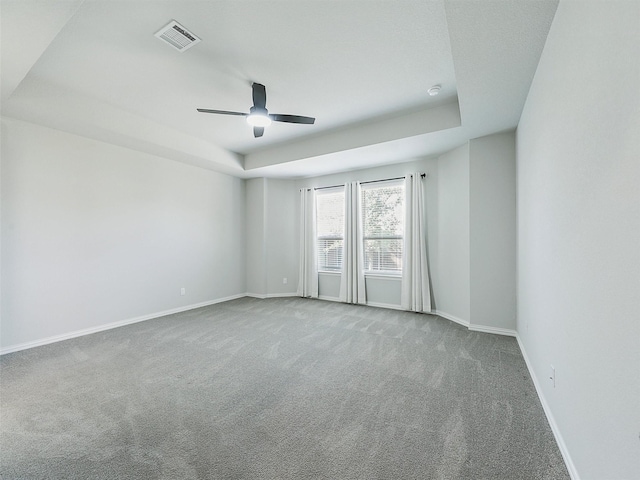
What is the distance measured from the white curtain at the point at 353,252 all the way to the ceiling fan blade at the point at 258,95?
2.79 meters

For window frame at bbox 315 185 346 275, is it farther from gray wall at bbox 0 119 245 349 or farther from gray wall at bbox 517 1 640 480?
gray wall at bbox 517 1 640 480

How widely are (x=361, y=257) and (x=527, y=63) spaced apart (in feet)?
12.1

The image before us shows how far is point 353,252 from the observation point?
5363mm

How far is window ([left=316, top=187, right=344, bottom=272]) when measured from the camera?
5.74 m

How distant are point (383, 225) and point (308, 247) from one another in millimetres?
1687

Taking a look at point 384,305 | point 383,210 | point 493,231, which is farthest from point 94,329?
point 493,231

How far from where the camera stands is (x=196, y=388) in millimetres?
2338

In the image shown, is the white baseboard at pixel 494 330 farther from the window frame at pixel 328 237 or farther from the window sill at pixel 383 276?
the window frame at pixel 328 237

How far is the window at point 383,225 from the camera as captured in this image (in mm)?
5070

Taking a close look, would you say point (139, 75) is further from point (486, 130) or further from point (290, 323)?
point (486, 130)

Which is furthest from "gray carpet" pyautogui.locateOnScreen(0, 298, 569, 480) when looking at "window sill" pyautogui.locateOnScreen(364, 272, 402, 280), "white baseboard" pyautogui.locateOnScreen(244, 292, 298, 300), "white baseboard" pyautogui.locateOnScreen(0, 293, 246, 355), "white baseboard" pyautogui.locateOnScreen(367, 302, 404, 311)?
"white baseboard" pyautogui.locateOnScreen(244, 292, 298, 300)

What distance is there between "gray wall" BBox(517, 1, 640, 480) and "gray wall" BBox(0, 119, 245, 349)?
503 cm

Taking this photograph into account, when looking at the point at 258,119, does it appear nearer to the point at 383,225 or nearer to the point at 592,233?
the point at 592,233

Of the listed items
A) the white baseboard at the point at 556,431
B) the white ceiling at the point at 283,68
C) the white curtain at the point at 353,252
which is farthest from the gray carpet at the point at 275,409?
the white ceiling at the point at 283,68
